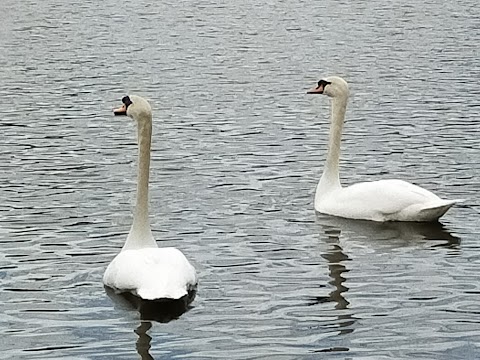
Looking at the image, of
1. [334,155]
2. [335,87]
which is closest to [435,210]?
[334,155]

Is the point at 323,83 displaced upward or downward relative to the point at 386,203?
upward

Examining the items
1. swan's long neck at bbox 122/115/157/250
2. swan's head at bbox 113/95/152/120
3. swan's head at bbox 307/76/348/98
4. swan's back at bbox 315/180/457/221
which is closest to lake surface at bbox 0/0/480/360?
swan's back at bbox 315/180/457/221

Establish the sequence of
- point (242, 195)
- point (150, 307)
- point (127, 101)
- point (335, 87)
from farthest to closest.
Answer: point (335, 87) < point (242, 195) < point (127, 101) < point (150, 307)

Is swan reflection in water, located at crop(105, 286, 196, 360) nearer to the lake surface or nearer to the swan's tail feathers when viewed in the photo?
the lake surface

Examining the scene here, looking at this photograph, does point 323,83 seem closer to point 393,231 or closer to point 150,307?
point 393,231

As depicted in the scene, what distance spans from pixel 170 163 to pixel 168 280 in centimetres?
636

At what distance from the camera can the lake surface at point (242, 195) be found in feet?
28.7

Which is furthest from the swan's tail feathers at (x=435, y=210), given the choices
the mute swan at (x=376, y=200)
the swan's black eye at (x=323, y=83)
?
the swan's black eye at (x=323, y=83)

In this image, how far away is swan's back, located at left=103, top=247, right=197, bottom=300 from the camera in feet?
29.1

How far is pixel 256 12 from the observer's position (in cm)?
3984

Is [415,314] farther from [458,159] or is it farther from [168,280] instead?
[458,159]

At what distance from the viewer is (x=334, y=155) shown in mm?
13219

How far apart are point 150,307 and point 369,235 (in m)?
3.19

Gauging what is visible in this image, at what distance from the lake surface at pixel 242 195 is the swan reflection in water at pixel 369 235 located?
36 millimetres
